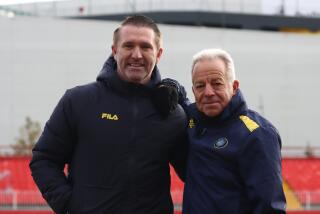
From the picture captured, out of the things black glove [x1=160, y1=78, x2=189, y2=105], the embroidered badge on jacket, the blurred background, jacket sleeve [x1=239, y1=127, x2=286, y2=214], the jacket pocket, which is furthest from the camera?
the blurred background

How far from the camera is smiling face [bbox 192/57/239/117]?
303 centimetres

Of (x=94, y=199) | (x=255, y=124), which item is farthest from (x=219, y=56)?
(x=94, y=199)

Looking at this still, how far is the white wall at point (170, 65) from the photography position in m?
33.0

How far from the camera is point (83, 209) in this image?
3.18 m

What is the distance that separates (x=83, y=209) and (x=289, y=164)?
10296 millimetres

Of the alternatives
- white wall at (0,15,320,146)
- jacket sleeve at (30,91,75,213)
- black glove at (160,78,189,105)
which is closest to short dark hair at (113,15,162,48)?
black glove at (160,78,189,105)

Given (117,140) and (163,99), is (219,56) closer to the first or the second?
(163,99)

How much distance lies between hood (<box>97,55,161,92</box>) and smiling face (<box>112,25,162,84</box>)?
0.03 meters

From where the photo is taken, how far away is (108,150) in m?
3.17

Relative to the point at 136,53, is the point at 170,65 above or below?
below

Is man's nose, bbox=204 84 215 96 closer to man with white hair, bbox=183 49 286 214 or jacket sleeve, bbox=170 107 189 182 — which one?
man with white hair, bbox=183 49 286 214

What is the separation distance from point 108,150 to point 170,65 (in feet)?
102

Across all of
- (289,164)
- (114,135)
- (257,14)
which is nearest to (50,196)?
(114,135)

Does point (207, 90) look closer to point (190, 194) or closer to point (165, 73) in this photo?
point (190, 194)
